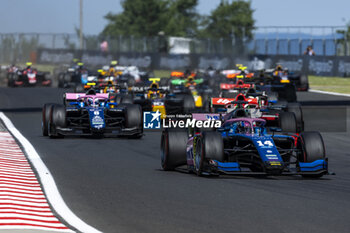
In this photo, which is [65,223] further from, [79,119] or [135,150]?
[79,119]

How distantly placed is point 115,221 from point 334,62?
135ft

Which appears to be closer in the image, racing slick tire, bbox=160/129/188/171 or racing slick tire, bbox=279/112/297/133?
racing slick tire, bbox=160/129/188/171

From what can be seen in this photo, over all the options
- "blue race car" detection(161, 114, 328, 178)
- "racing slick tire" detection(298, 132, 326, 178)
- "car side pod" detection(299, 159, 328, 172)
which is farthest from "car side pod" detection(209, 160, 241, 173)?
"racing slick tire" detection(298, 132, 326, 178)

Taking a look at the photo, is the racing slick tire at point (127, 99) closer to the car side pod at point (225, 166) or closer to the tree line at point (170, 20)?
the car side pod at point (225, 166)

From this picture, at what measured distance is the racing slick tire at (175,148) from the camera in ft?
44.0

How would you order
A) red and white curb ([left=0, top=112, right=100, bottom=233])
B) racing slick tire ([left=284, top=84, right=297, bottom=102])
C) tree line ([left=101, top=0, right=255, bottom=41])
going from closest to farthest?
red and white curb ([left=0, top=112, right=100, bottom=233]) < racing slick tire ([left=284, top=84, right=297, bottom=102]) < tree line ([left=101, top=0, right=255, bottom=41])

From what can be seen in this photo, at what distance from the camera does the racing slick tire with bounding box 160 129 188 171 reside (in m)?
13.4

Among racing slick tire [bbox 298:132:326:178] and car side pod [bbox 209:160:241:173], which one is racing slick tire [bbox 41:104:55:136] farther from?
racing slick tire [bbox 298:132:326:178]

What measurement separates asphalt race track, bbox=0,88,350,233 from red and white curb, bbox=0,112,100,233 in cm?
16

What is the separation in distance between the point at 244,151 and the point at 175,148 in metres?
1.38

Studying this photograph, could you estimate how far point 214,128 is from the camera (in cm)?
1462

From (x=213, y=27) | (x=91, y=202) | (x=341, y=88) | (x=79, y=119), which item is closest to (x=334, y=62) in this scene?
(x=341, y=88)

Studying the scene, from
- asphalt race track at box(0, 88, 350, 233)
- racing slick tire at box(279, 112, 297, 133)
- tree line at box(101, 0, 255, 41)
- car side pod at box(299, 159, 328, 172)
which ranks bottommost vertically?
asphalt race track at box(0, 88, 350, 233)

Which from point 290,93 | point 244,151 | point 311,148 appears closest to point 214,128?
point 244,151
